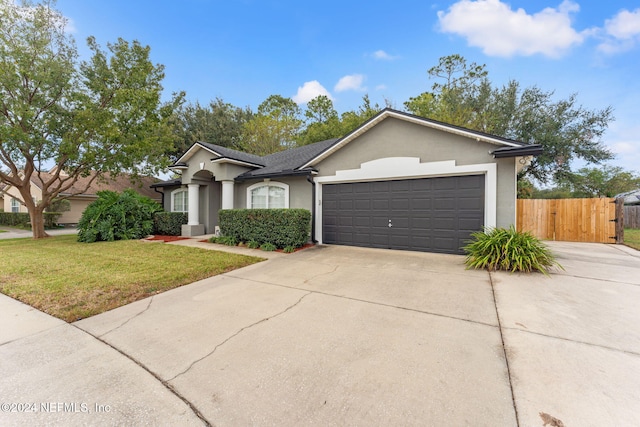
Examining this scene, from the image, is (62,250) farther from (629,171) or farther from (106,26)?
(629,171)

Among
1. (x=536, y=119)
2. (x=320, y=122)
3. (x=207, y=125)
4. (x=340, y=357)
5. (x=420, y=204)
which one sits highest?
(x=320, y=122)

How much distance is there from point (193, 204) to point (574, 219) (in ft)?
55.3

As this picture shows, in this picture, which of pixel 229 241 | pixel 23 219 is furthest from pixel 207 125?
pixel 229 241

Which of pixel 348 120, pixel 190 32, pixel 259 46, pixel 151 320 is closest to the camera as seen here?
pixel 151 320

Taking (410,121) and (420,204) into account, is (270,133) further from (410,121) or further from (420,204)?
(420,204)

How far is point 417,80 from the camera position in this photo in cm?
2230

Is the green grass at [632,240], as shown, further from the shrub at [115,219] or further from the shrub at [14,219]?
the shrub at [14,219]

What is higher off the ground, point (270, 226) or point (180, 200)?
point (180, 200)

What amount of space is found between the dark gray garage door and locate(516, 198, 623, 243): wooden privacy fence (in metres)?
4.87

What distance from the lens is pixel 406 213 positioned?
8.27m

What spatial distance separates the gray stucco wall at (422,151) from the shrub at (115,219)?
8920 millimetres

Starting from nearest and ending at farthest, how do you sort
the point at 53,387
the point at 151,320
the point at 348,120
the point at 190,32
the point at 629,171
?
1. the point at 53,387
2. the point at 151,320
3. the point at 190,32
4. the point at 348,120
5. the point at 629,171

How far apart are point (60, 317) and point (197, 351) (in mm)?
2447

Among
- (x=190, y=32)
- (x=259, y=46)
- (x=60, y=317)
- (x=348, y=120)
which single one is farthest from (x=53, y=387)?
(x=348, y=120)
